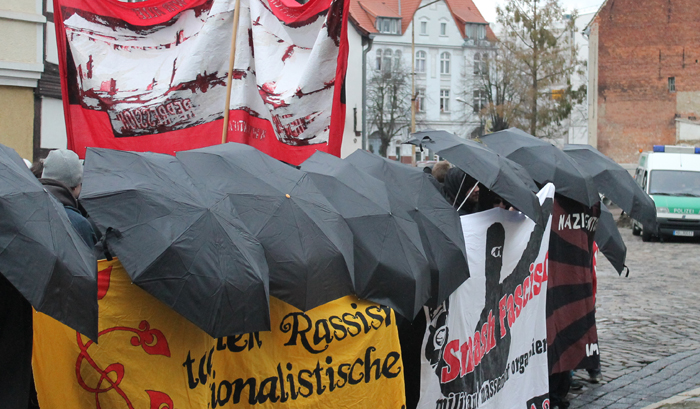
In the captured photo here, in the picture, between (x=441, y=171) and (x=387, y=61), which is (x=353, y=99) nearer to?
(x=441, y=171)

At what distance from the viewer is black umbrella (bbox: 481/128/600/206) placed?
6203 millimetres

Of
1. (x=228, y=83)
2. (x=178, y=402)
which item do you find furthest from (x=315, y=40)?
(x=178, y=402)

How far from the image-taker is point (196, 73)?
638 centimetres

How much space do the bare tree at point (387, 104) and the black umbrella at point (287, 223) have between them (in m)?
60.0

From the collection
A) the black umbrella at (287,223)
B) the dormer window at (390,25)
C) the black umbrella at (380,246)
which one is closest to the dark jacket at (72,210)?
the black umbrella at (287,223)

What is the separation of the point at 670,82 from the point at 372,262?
43.4 metres

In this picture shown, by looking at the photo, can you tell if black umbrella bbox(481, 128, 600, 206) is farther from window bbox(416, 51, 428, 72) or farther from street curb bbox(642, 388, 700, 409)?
window bbox(416, 51, 428, 72)

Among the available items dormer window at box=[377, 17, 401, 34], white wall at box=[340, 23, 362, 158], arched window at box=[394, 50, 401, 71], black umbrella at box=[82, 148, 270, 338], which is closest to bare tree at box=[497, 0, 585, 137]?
white wall at box=[340, 23, 362, 158]

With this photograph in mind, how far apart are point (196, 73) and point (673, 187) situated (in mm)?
19058

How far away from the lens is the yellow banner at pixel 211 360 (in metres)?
3.38

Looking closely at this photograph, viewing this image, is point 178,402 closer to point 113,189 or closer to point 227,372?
point 227,372

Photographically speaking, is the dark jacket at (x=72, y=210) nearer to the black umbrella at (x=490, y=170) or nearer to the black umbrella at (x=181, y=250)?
the black umbrella at (x=181, y=250)

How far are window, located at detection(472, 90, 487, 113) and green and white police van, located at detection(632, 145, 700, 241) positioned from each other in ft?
149

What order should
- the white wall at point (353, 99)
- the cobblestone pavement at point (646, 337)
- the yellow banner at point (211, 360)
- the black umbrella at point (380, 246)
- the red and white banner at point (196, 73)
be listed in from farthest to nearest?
the white wall at point (353, 99), the cobblestone pavement at point (646, 337), the red and white banner at point (196, 73), the black umbrella at point (380, 246), the yellow banner at point (211, 360)
